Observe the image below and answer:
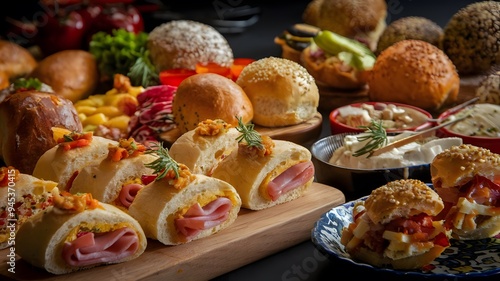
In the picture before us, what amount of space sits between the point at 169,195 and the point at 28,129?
3.20 ft

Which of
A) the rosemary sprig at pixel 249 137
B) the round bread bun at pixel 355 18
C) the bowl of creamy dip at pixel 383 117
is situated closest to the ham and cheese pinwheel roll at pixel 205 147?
the rosemary sprig at pixel 249 137

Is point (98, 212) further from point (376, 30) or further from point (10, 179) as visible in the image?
point (376, 30)

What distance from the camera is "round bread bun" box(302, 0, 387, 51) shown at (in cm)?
518

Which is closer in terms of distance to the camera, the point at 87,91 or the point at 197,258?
the point at 197,258

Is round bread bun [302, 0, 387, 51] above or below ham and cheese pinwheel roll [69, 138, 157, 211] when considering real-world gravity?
below

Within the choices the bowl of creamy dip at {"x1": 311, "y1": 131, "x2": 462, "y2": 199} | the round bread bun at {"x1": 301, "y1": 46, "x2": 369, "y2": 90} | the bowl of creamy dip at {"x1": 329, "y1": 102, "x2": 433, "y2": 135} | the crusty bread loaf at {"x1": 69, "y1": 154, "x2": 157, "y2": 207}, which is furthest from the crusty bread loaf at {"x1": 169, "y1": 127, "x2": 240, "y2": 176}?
the round bread bun at {"x1": 301, "y1": 46, "x2": 369, "y2": 90}

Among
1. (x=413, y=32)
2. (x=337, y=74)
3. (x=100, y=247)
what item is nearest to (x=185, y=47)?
(x=337, y=74)

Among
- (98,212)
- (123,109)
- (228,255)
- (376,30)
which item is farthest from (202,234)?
(376,30)

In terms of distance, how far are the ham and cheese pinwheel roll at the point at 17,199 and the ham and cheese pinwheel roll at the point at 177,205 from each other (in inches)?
12.7

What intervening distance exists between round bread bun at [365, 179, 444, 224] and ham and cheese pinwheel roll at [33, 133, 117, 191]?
1063 millimetres

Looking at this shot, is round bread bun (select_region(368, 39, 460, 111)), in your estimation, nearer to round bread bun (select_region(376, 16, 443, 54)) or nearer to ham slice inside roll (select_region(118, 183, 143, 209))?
round bread bun (select_region(376, 16, 443, 54))

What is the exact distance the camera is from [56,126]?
10.3ft

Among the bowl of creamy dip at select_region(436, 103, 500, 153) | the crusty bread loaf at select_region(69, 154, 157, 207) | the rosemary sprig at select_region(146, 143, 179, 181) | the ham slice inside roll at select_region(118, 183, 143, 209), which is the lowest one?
the bowl of creamy dip at select_region(436, 103, 500, 153)

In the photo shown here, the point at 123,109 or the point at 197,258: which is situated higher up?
the point at 197,258
